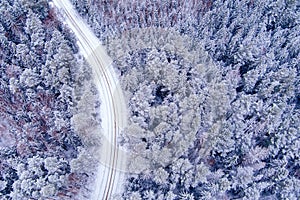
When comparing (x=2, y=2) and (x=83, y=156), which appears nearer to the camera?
(x=83, y=156)

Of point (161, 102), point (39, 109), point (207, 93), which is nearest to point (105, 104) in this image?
point (161, 102)

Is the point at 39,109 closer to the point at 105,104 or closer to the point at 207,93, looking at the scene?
the point at 105,104

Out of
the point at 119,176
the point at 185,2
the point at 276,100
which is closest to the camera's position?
the point at 119,176

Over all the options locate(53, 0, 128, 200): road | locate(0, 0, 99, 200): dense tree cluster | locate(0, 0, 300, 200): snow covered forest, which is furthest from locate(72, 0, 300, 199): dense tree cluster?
locate(0, 0, 99, 200): dense tree cluster

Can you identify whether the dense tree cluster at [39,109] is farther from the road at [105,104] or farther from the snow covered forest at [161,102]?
the road at [105,104]

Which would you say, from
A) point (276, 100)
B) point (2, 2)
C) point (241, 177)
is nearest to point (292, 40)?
point (276, 100)

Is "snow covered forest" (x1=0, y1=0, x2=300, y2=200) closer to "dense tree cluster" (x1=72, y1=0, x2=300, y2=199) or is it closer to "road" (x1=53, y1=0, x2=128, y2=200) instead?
"dense tree cluster" (x1=72, y1=0, x2=300, y2=199)

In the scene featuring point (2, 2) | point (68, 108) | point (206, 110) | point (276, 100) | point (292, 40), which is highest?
point (292, 40)

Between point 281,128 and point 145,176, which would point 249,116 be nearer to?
point 281,128

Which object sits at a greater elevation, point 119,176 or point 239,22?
point 239,22
